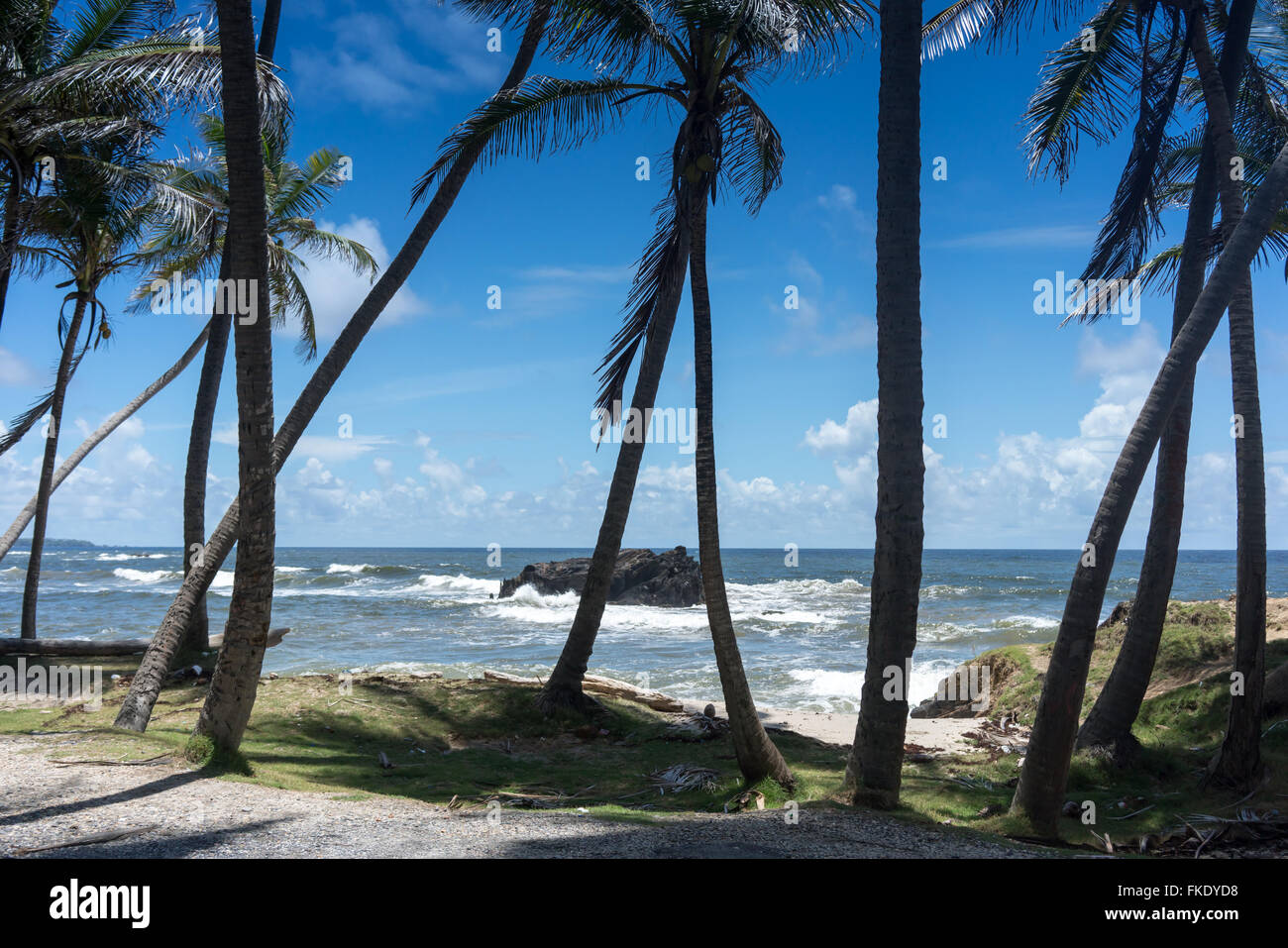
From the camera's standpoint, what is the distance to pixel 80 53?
1140 centimetres

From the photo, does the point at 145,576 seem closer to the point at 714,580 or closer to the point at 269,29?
the point at 269,29

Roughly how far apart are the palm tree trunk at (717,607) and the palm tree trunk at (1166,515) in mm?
3929

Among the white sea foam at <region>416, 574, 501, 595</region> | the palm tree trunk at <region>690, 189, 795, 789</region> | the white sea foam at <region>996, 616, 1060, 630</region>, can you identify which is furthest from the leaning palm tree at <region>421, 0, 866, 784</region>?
the white sea foam at <region>416, 574, 501, 595</region>

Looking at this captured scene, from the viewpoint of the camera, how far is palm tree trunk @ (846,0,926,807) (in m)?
6.20

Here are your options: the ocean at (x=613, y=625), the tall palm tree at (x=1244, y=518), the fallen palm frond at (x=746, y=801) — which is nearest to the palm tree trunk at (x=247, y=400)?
the fallen palm frond at (x=746, y=801)

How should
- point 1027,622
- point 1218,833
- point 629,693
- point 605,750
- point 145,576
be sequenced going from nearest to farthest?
1. point 1218,833
2. point 605,750
3. point 629,693
4. point 1027,622
5. point 145,576

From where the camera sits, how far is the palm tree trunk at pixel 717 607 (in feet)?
24.2

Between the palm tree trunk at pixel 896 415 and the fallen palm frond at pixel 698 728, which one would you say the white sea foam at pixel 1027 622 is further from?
the palm tree trunk at pixel 896 415

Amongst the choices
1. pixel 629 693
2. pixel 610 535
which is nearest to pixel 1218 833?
pixel 610 535

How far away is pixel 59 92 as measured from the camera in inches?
393

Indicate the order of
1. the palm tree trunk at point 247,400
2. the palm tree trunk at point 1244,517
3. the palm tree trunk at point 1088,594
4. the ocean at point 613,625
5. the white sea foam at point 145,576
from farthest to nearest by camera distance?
1. the white sea foam at point 145,576
2. the ocean at point 613,625
3. the palm tree trunk at point 1244,517
4. the palm tree trunk at point 247,400
5. the palm tree trunk at point 1088,594

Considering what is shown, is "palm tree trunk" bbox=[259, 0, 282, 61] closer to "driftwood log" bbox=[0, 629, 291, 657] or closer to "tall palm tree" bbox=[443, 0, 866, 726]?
"tall palm tree" bbox=[443, 0, 866, 726]

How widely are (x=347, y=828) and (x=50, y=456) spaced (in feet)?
40.9
